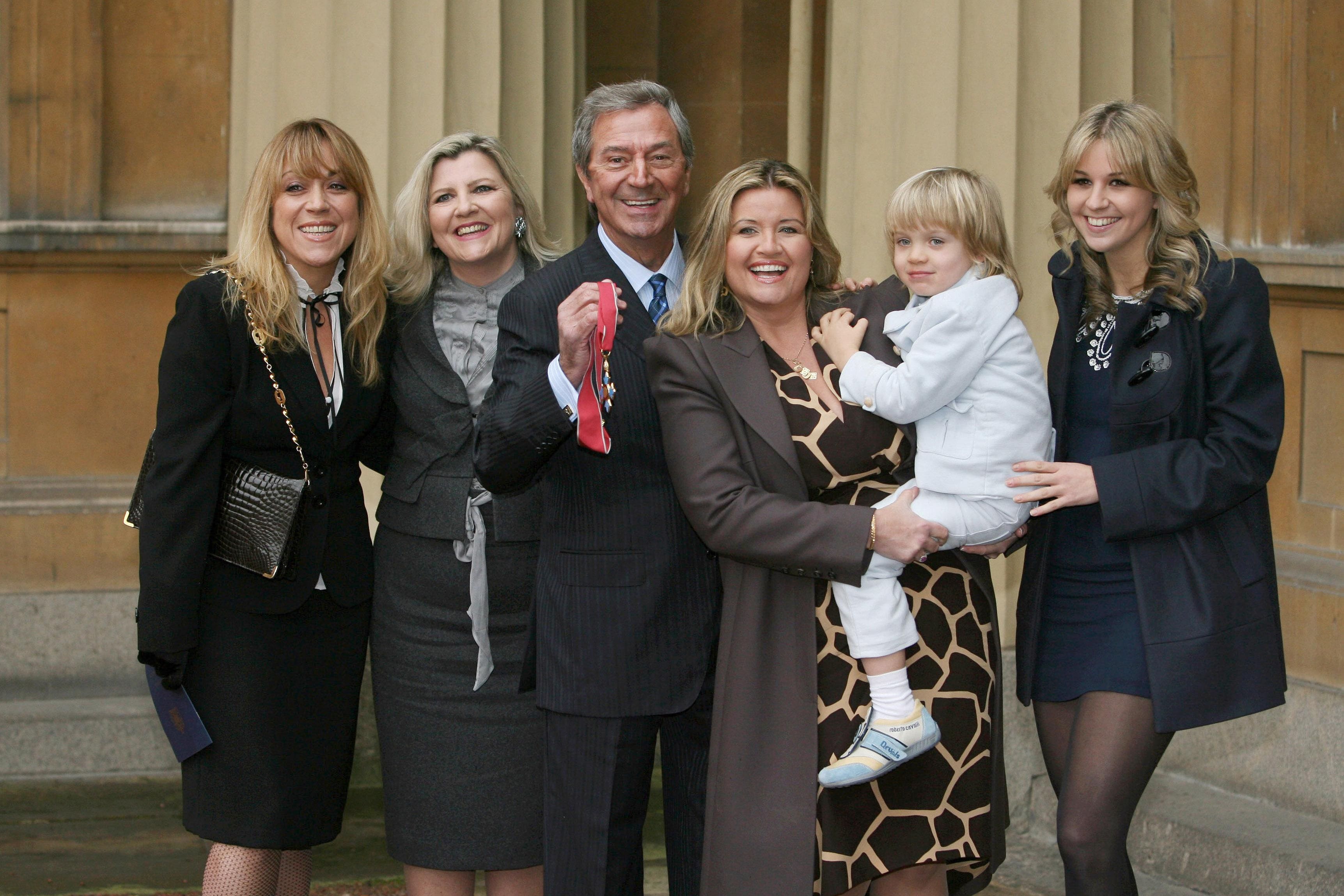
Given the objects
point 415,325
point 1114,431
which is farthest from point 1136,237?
point 415,325

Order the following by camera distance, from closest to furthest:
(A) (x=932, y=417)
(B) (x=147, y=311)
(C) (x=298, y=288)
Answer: (A) (x=932, y=417)
(C) (x=298, y=288)
(B) (x=147, y=311)

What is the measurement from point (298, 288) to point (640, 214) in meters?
0.85

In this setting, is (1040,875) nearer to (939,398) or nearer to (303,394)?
(939,398)

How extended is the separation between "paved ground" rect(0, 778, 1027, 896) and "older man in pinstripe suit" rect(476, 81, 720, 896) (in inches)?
58.8

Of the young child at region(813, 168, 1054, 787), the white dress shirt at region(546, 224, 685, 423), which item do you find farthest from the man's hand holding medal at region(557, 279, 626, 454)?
the young child at region(813, 168, 1054, 787)

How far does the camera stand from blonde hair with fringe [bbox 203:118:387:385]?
137 inches

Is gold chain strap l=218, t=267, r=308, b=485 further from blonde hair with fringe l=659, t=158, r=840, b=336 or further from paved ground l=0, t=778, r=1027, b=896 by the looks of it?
paved ground l=0, t=778, r=1027, b=896

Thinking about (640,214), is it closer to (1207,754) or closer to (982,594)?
(982,594)

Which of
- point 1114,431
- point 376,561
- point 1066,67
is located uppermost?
point 1066,67

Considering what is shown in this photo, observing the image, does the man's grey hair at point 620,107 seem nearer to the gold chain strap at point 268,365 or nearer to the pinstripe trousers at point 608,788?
the gold chain strap at point 268,365

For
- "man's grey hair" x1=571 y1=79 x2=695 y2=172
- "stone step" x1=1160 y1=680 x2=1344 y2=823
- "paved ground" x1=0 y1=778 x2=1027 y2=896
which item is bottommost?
"paved ground" x1=0 y1=778 x2=1027 y2=896

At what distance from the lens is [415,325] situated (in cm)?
371

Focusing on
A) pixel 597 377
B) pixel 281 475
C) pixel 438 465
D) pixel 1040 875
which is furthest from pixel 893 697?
pixel 1040 875

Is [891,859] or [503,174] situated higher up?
[503,174]
